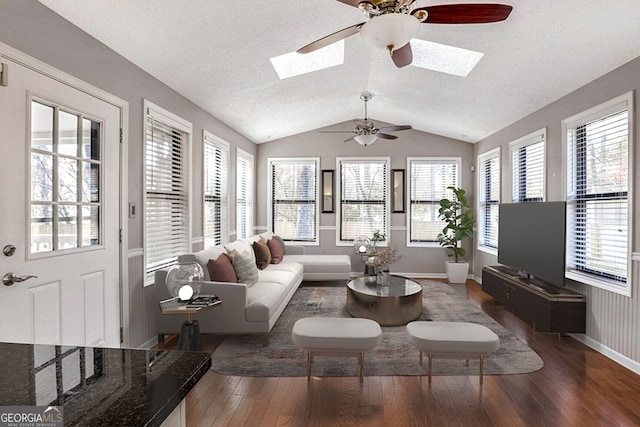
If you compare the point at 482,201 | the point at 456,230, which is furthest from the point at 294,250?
the point at 482,201

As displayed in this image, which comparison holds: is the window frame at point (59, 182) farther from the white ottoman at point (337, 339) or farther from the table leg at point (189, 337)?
the white ottoman at point (337, 339)

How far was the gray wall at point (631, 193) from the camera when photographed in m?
3.05

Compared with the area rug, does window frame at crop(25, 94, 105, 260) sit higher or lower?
higher

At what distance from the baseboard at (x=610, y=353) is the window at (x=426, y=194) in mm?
3483

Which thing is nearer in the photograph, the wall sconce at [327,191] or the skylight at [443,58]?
the skylight at [443,58]

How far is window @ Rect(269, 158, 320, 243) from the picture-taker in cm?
732

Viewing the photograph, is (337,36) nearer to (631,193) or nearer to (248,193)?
(631,193)

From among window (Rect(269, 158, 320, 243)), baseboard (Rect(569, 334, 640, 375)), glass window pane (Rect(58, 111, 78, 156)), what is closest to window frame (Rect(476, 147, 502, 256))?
baseboard (Rect(569, 334, 640, 375))

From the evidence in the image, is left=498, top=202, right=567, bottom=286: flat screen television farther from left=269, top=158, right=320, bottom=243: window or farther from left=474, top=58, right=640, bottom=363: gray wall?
left=269, top=158, right=320, bottom=243: window

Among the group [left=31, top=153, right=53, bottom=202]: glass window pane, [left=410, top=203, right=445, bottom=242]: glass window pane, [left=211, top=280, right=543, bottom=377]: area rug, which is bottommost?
[left=211, top=280, right=543, bottom=377]: area rug

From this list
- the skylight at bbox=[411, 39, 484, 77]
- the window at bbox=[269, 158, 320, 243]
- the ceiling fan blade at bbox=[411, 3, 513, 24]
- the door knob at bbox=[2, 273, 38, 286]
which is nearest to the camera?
the ceiling fan blade at bbox=[411, 3, 513, 24]

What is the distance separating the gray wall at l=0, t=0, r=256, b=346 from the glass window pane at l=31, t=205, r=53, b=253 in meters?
0.81

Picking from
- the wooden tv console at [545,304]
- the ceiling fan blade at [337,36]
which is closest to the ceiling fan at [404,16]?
the ceiling fan blade at [337,36]

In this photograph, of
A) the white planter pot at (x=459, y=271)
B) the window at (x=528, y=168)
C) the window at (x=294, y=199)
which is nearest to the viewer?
the window at (x=528, y=168)
